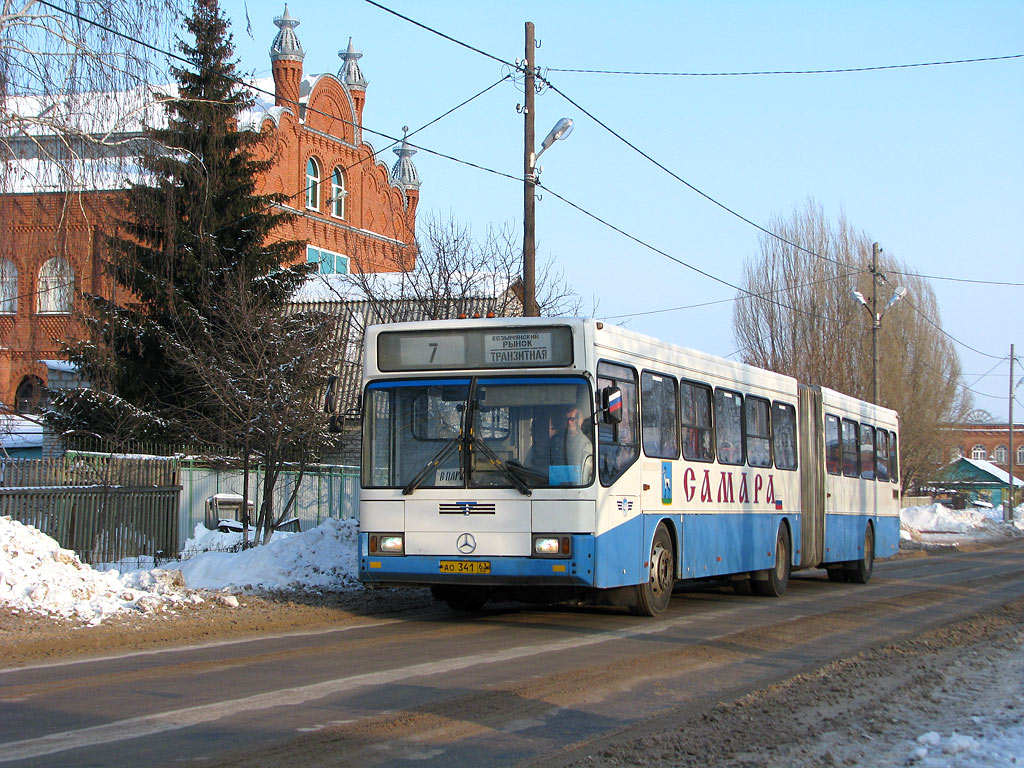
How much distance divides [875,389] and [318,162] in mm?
27424

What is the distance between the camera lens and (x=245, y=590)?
1437 cm

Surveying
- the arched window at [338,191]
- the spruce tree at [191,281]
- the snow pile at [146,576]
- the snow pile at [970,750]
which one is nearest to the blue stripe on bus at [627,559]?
the snow pile at [146,576]

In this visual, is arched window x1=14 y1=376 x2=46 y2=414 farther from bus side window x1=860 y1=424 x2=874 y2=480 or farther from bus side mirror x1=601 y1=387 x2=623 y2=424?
bus side window x1=860 y1=424 x2=874 y2=480

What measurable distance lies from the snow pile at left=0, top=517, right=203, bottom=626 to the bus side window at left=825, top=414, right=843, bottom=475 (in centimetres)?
1129

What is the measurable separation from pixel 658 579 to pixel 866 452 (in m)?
10.1

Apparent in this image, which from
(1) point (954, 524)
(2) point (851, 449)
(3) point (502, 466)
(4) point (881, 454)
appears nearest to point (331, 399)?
(3) point (502, 466)

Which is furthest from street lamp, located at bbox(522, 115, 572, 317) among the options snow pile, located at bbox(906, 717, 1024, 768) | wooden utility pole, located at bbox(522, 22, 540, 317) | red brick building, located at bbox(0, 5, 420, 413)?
snow pile, located at bbox(906, 717, 1024, 768)

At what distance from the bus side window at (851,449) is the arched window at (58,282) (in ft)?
A: 44.2

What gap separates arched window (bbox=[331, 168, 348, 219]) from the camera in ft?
174

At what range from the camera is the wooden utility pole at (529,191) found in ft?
60.3

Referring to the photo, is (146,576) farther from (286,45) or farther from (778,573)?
(286,45)

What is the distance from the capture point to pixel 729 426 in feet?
51.4

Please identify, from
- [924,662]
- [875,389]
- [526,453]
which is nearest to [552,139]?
[526,453]

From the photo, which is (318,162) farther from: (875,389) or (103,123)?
(103,123)
